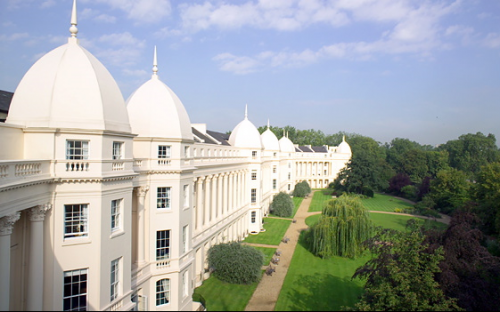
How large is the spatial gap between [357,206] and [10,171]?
108ft

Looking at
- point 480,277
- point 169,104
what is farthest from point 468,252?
point 169,104

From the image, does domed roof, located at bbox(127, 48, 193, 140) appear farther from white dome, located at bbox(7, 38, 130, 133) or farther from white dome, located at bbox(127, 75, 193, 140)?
white dome, located at bbox(7, 38, 130, 133)

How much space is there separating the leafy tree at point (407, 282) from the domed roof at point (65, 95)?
49.9 ft

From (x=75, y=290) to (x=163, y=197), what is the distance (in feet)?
26.1

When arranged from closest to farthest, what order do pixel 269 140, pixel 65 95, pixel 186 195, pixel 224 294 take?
pixel 65 95 → pixel 186 195 → pixel 224 294 → pixel 269 140

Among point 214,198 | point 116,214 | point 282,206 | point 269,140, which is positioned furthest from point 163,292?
point 269,140

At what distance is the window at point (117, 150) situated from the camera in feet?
55.3

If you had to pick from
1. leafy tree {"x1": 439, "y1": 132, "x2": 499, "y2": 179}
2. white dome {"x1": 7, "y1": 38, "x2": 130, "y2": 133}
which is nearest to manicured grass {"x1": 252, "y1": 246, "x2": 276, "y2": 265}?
white dome {"x1": 7, "y1": 38, "x2": 130, "y2": 133}

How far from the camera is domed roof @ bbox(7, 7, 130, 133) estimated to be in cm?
1495

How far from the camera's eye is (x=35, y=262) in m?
13.9

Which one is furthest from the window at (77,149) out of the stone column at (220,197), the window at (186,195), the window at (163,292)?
the stone column at (220,197)

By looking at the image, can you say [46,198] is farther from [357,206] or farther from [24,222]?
[357,206]

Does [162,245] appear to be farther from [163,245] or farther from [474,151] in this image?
[474,151]

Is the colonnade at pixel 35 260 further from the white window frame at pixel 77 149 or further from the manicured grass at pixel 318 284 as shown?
the manicured grass at pixel 318 284
